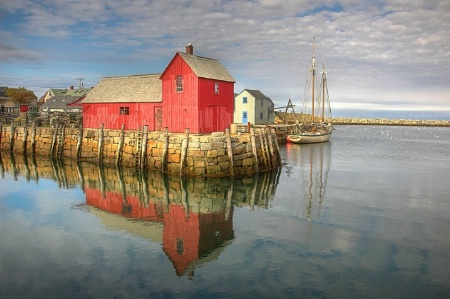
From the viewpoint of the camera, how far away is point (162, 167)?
2511 centimetres

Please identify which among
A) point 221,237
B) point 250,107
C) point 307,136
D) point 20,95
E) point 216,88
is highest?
point 20,95

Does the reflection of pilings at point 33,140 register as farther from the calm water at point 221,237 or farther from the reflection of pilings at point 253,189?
the reflection of pilings at point 253,189

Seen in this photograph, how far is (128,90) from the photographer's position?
104 feet

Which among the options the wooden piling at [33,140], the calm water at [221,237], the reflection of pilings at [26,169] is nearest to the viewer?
the calm water at [221,237]

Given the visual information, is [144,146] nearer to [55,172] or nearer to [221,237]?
[55,172]

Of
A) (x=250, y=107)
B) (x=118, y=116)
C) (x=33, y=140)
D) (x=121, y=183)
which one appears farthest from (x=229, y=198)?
(x=250, y=107)

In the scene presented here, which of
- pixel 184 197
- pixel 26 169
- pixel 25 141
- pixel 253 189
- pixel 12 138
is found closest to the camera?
pixel 184 197

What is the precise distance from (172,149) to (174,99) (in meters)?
4.79

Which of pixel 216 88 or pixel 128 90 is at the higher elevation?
pixel 128 90

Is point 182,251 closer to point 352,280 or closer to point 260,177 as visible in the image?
point 352,280

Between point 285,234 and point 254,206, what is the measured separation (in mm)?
4539

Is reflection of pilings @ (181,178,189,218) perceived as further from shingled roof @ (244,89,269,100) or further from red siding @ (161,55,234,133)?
shingled roof @ (244,89,269,100)

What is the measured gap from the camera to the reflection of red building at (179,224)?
1243 centimetres

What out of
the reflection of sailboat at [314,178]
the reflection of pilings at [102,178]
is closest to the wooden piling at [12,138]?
the reflection of pilings at [102,178]
